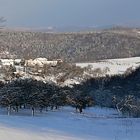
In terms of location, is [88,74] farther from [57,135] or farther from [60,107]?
[57,135]

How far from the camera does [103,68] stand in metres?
152

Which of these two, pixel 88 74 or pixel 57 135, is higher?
pixel 57 135

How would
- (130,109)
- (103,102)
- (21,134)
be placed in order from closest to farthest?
(21,134) → (130,109) → (103,102)

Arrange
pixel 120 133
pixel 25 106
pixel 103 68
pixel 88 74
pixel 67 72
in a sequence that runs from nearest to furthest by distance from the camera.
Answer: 1. pixel 120 133
2. pixel 25 106
3. pixel 67 72
4. pixel 88 74
5. pixel 103 68

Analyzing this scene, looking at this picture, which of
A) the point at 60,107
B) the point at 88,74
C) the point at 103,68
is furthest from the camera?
the point at 103,68

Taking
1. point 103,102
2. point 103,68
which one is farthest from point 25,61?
point 103,102

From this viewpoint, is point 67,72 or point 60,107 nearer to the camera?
point 60,107

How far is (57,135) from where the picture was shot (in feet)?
41.6

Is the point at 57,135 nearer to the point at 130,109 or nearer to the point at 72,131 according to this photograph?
the point at 72,131

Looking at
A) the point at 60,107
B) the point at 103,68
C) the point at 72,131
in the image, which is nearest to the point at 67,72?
the point at 103,68

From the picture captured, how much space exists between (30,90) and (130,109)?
36.7 ft

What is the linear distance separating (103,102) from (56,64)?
219 feet

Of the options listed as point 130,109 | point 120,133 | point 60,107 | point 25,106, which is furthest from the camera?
point 60,107

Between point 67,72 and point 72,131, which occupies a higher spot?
point 72,131
